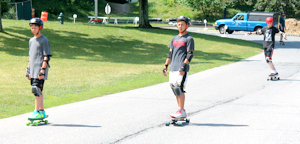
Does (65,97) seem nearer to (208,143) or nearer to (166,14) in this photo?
(208,143)

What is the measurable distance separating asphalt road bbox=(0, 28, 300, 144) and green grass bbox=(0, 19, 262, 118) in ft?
3.89

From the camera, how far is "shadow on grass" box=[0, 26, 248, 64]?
1939cm

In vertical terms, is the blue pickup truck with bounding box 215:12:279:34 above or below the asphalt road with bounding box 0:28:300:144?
above

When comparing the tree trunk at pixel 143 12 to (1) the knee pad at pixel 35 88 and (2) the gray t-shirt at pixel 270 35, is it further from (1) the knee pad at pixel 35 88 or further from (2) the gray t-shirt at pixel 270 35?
(1) the knee pad at pixel 35 88

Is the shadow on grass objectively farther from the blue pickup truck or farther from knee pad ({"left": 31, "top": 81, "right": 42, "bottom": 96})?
the blue pickup truck

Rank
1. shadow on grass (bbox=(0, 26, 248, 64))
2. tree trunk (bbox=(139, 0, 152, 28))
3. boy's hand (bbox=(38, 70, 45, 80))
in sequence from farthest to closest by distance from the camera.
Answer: tree trunk (bbox=(139, 0, 152, 28)) → shadow on grass (bbox=(0, 26, 248, 64)) → boy's hand (bbox=(38, 70, 45, 80))

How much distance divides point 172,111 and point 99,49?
14.1 meters

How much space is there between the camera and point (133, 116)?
7777 mm

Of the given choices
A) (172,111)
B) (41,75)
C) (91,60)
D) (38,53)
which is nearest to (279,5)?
(91,60)

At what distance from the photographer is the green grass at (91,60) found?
10.8m

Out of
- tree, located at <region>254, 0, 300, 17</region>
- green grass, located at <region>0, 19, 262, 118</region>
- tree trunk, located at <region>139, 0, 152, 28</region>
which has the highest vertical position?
tree, located at <region>254, 0, 300, 17</region>

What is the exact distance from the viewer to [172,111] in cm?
832

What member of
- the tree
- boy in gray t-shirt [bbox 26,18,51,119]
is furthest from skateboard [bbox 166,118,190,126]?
the tree

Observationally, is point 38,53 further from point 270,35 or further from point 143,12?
point 143,12
